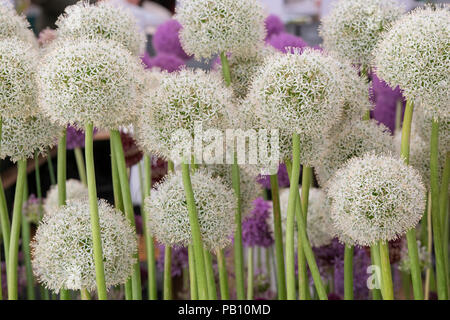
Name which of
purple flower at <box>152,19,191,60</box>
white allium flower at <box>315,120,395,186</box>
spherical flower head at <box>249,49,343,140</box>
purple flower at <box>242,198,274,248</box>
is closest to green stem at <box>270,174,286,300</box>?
white allium flower at <box>315,120,395,186</box>

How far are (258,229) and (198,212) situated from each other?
0.43 meters

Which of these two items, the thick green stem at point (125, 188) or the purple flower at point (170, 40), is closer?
the thick green stem at point (125, 188)

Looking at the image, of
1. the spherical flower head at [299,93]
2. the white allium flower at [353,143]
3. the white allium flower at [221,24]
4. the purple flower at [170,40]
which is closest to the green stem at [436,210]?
the white allium flower at [353,143]

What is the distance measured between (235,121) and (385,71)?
182mm

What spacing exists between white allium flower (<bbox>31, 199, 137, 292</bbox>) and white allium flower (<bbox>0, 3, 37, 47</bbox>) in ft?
0.83

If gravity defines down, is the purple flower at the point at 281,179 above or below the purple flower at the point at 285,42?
below

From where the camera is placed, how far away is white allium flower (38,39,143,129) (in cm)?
56

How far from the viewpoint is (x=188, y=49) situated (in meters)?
0.74

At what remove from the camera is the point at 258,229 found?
1063mm

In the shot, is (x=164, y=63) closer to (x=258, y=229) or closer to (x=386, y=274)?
(x=258, y=229)

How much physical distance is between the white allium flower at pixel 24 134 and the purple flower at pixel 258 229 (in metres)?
0.48

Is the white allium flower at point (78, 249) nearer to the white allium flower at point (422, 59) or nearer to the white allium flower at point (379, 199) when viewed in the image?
the white allium flower at point (379, 199)

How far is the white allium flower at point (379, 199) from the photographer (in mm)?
585

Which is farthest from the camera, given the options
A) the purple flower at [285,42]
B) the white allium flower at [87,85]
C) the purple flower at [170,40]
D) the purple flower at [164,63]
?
the purple flower at [170,40]
